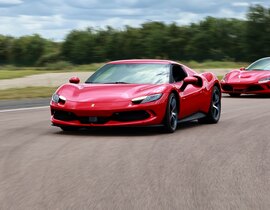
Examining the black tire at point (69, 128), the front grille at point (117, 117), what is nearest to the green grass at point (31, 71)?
the black tire at point (69, 128)

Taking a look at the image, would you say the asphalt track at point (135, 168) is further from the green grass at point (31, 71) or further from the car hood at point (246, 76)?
the green grass at point (31, 71)

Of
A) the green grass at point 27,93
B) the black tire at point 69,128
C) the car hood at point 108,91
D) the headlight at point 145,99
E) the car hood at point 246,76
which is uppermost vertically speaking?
the car hood at point 108,91

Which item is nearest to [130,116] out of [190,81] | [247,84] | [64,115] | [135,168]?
[64,115]

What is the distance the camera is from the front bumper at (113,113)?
403 inches

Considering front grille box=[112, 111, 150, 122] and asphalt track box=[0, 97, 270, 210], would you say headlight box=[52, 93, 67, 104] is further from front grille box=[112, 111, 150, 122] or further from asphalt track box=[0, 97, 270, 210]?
front grille box=[112, 111, 150, 122]

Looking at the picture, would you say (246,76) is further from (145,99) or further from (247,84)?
Answer: (145,99)

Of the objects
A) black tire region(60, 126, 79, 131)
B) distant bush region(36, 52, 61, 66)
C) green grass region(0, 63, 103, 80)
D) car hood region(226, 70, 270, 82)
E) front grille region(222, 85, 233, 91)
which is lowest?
distant bush region(36, 52, 61, 66)

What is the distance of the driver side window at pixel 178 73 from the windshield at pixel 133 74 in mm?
130

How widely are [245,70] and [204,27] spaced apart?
169ft

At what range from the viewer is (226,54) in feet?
Answer: 222

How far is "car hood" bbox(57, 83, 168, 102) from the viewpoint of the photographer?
10.4 metres

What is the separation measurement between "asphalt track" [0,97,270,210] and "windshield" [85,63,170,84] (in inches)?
29.7

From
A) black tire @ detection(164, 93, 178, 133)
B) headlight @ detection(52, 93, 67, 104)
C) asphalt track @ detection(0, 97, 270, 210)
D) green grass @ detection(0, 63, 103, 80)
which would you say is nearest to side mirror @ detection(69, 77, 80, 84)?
headlight @ detection(52, 93, 67, 104)

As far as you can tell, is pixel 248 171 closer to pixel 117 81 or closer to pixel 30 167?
pixel 30 167
